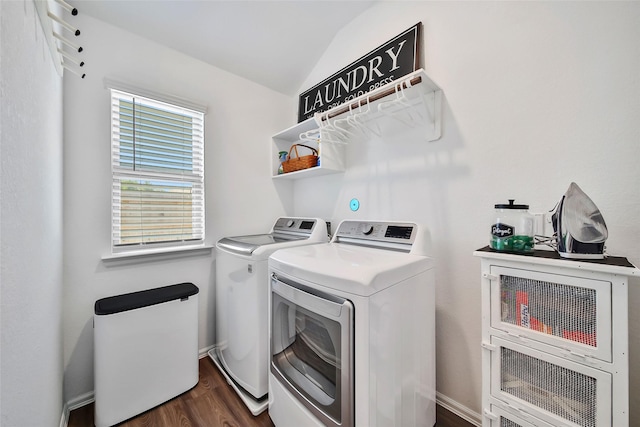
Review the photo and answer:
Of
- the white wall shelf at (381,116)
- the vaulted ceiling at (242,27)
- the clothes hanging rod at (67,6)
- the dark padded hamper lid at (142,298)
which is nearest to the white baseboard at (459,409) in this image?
the white wall shelf at (381,116)

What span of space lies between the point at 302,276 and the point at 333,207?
1182 millimetres

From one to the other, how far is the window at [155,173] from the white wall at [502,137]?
58.0 inches

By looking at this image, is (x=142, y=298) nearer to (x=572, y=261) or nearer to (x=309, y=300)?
(x=309, y=300)

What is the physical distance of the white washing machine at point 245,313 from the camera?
1.51 m

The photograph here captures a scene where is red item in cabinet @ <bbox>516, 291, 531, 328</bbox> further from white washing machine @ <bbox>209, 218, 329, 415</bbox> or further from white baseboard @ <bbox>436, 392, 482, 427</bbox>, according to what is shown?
white washing machine @ <bbox>209, 218, 329, 415</bbox>

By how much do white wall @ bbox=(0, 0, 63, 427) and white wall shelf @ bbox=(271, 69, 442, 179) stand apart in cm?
137

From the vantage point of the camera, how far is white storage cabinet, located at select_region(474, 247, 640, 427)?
0.78 meters

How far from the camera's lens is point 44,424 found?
36.6 inches

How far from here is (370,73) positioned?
6.06 ft

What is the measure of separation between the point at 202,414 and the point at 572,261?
2.00 meters

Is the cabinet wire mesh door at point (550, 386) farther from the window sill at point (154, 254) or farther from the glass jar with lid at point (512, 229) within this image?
the window sill at point (154, 254)

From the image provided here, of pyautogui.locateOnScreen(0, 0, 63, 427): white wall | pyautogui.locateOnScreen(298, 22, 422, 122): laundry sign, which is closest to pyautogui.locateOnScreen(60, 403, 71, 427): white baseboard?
pyautogui.locateOnScreen(0, 0, 63, 427): white wall

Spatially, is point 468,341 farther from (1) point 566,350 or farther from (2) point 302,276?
(2) point 302,276

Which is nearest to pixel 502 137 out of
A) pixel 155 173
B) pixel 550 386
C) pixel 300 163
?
pixel 550 386
